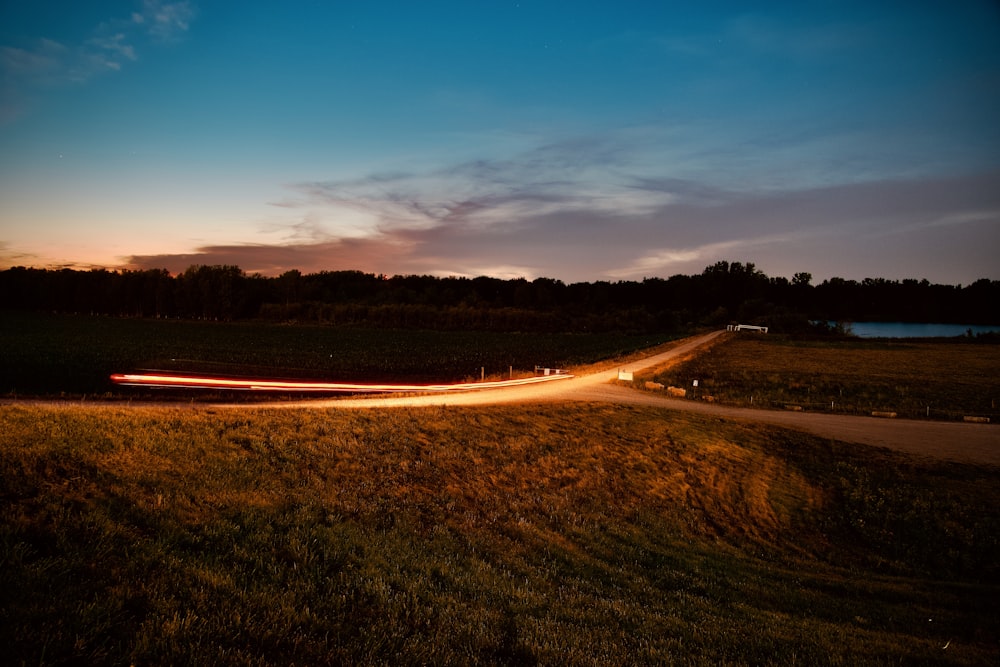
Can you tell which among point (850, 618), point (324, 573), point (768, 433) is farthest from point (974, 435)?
point (324, 573)

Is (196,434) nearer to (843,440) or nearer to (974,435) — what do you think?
(843,440)

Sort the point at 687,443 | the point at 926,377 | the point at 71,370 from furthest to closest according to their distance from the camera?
1. the point at 926,377
2. the point at 71,370
3. the point at 687,443

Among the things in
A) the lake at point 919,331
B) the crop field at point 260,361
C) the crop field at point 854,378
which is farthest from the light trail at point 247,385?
the lake at point 919,331

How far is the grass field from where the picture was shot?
23.7 ft

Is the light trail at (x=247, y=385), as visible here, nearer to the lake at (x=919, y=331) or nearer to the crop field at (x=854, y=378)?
the crop field at (x=854, y=378)

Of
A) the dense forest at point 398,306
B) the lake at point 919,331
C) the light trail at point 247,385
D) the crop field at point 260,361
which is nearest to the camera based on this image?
the light trail at point 247,385

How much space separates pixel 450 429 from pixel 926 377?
52875 millimetres

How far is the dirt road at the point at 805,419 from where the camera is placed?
26281mm

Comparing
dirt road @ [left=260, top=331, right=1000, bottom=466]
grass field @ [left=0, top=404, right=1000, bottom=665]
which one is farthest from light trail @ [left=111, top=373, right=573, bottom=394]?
grass field @ [left=0, top=404, right=1000, bottom=665]

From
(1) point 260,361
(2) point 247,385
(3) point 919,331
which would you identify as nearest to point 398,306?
(1) point 260,361

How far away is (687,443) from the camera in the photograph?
25.6m

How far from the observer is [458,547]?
12.1 m

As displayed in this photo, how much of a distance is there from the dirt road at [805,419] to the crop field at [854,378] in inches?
143

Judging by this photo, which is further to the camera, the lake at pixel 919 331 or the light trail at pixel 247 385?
the lake at pixel 919 331
